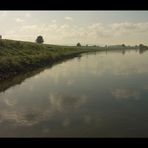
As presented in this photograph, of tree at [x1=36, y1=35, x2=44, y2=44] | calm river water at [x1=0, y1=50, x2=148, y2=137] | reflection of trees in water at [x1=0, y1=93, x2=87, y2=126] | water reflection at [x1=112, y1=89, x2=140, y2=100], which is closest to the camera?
calm river water at [x1=0, y1=50, x2=148, y2=137]

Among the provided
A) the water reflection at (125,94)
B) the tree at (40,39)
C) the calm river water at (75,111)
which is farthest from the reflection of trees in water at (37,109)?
the tree at (40,39)

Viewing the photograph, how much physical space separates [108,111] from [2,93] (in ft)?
34.6

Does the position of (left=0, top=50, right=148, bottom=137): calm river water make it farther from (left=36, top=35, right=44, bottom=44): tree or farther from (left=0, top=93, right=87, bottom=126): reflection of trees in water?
(left=36, top=35, right=44, bottom=44): tree

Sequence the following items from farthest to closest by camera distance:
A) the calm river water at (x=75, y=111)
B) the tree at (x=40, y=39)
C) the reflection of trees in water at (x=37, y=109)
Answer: the tree at (x=40, y=39) → the reflection of trees in water at (x=37, y=109) → the calm river water at (x=75, y=111)

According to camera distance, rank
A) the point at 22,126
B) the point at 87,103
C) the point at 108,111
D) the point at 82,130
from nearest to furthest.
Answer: the point at 82,130
the point at 22,126
the point at 108,111
the point at 87,103

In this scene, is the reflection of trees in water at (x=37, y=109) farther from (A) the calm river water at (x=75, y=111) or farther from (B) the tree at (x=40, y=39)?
(B) the tree at (x=40, y=39)

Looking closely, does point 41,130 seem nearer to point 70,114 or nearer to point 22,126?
point 22,126

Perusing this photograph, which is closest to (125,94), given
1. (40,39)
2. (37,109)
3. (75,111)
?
(75,111)

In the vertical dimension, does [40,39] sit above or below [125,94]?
above

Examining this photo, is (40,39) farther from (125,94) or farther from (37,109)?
(37,109)

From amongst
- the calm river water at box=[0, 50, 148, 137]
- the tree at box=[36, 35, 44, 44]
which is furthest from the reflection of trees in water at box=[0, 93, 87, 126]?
the tree at box=[36, 35, 44, 44]
